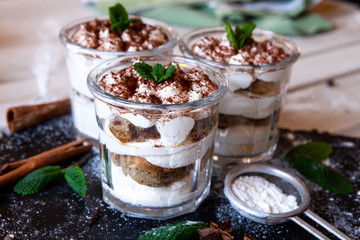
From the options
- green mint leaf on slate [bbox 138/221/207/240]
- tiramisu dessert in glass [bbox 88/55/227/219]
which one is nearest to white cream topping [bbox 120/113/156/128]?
tiramisu dessert in glass [bbox 88/55/227/219]

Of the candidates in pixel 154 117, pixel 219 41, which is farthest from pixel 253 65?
pixel 154 117

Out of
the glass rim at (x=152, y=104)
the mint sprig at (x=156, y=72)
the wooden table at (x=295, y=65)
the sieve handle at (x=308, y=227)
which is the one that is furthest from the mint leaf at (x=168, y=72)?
the wooden table at (x=295, y=65)

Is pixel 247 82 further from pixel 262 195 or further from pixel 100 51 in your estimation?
pixel 100 51

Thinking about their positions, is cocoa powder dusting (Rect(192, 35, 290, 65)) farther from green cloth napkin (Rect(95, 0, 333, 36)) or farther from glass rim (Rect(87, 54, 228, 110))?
green cloth napkin (Rect(95, 0, 333, 36))

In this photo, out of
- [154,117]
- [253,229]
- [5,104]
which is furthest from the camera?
[5,104]

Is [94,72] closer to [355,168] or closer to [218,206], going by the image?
[218,206]

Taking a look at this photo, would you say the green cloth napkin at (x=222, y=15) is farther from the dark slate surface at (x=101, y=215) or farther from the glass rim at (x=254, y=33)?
the dark slate surface at (x=101, y=215)
